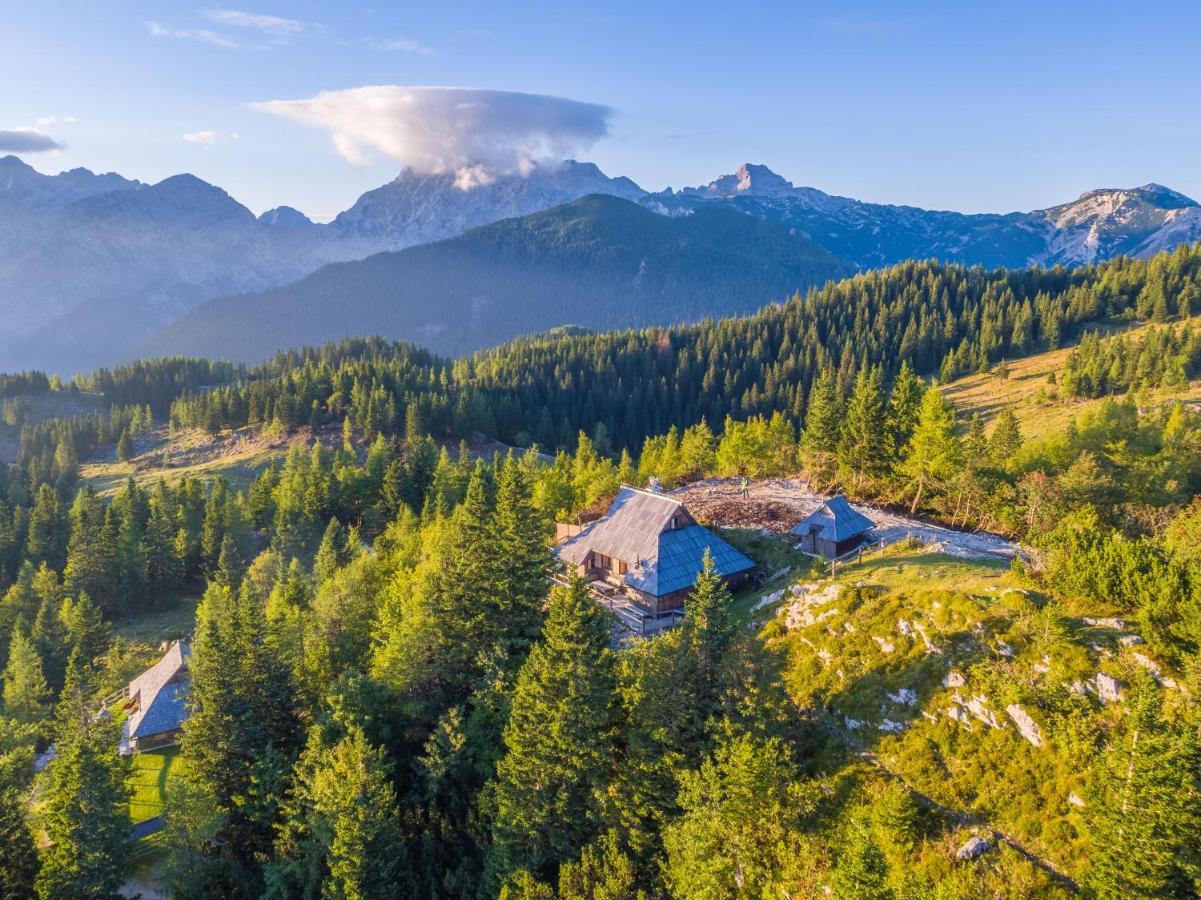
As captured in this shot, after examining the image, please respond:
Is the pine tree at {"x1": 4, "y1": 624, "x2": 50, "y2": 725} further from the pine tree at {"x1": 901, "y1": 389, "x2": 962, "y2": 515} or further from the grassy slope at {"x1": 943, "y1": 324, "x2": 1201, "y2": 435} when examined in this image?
the grassy slope at {"x1": 943, "y1": 324, "x2": 1201, "y2": 435}

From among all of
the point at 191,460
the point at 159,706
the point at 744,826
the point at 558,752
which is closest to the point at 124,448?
the point at 191,460

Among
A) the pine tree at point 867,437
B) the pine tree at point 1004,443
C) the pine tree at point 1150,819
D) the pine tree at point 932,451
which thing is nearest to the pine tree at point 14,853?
the pine tree at point 1150,819

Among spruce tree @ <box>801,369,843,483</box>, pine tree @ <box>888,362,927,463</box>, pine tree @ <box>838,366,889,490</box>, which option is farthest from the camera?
spruce tree @ <box>801,369,843,483</box>

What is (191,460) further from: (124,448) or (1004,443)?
(1004,443)

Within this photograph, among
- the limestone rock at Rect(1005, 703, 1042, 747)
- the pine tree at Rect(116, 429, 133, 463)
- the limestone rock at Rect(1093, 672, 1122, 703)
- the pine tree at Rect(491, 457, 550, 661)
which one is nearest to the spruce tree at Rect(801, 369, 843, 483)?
the pine tree at Rect(491, 457, 550, 661)

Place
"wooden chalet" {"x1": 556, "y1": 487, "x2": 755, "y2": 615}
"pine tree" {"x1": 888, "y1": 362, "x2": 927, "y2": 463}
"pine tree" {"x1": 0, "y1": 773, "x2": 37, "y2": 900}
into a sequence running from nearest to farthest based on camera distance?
1. "pine tree" {"x1": 0, "y1": 773, "x2": 37, "y2": 900}
2. "wooden chalet" {"x1": 556, "y1": 487, "x2": 755, "y2": 615}
3. "pine tree" {"x1": 888, "y1": 362, "x2": 927, "y2": 463}

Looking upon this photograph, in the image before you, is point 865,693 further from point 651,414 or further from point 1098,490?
point 651,414

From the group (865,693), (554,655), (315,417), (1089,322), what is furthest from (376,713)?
(1089,322)
